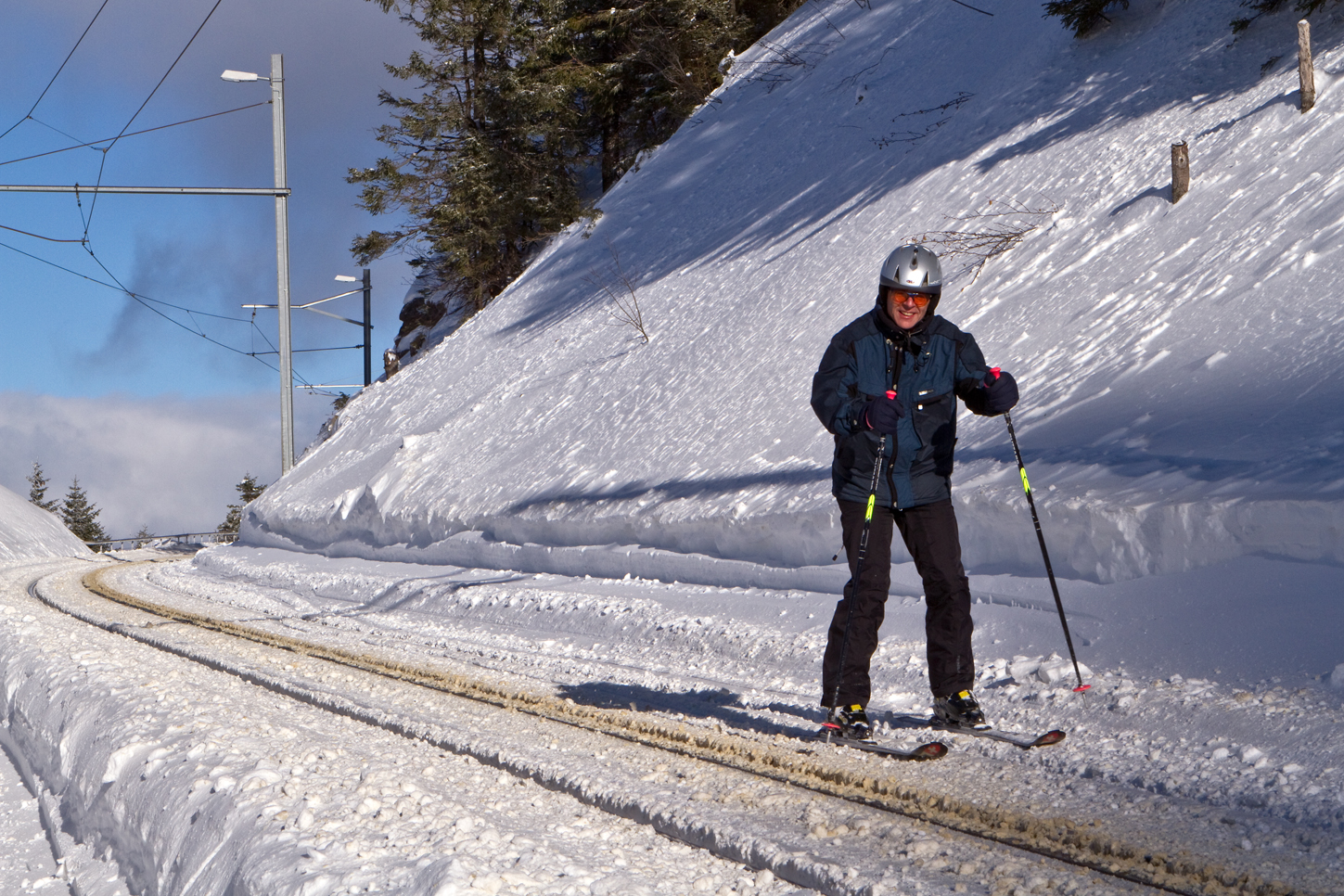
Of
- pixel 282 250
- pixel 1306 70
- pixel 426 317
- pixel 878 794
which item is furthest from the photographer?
pixel 426 317

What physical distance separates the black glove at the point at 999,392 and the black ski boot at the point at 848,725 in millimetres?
1457

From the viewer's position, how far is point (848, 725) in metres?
4.70

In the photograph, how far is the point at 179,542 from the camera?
33.4m

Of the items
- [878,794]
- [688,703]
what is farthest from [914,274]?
[688,703]

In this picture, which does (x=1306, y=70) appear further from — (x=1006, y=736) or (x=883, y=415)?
(x=1006, y=736)

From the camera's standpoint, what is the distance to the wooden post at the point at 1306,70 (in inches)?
377

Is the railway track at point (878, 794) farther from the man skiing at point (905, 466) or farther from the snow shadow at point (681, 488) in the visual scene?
the snow shadow at point (681, 488)

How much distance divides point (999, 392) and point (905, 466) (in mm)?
514

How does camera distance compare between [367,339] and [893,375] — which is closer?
[893,375]

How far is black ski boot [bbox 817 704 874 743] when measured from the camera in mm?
4668

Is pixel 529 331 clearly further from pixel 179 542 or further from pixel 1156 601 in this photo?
pixel 179 542

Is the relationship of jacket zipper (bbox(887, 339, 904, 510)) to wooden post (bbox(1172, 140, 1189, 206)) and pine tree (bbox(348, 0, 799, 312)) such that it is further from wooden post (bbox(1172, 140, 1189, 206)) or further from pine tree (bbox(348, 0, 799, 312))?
pine tree (bbox(348, 0, 799, 312))

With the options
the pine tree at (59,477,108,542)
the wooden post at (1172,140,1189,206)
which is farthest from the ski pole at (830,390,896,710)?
the pine tree at (59,477,108,542)

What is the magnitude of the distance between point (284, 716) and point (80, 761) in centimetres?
95
